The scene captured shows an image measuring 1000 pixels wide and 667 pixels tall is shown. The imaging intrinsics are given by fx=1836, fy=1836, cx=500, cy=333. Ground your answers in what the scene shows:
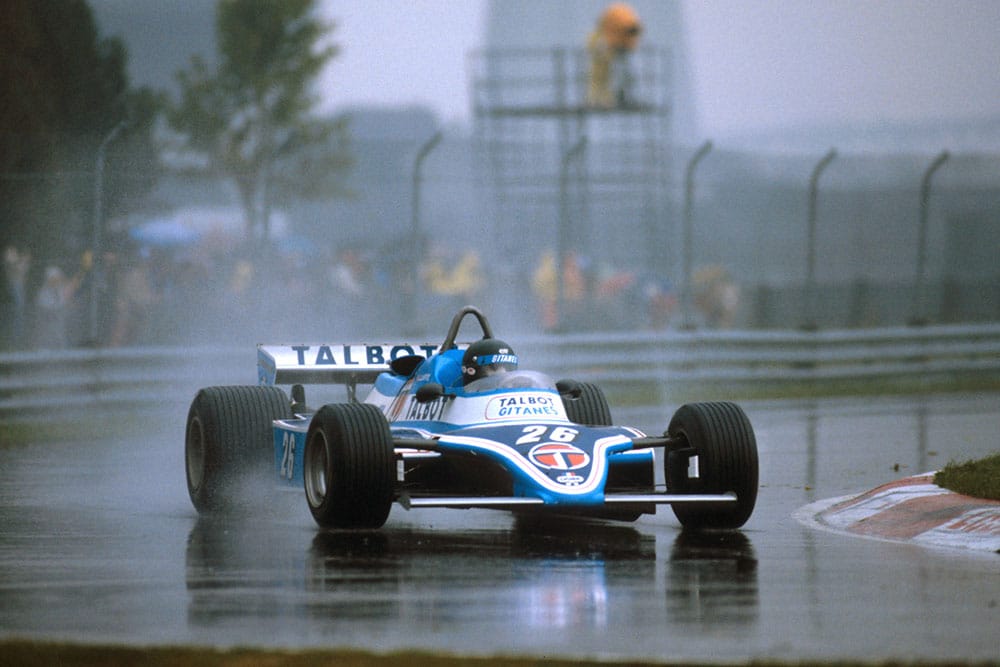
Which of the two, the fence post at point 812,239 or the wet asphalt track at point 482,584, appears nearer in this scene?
the wet asphalt track at point 482,584

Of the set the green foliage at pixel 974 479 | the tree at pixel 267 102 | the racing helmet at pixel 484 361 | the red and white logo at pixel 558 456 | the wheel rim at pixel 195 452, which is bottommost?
the green foliage at pixel 974 479

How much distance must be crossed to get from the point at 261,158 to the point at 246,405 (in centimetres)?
1246

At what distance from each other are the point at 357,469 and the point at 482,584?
1685mm

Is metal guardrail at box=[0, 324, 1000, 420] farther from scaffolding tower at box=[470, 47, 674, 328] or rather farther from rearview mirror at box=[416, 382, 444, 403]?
rearview mirror at box=[416, 382, 444, 403]

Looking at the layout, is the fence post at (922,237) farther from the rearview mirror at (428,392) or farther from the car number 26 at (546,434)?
the car number 26 at (546,434)

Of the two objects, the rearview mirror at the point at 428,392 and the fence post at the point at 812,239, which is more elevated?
the fence post at the point at 812,239

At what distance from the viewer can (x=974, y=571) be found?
8.99 metres

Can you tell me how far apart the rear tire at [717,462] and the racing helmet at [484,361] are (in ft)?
3.84

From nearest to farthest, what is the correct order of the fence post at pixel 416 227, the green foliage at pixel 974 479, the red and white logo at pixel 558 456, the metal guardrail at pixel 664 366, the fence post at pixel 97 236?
the red and white logo at pixel 558 456, the green foliage at pixel 974 479, the fence post at pixel 97 236, the metal guardrail at pixel 664 366, the fence post at pixel 416 227

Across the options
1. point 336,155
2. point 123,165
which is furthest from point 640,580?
point 336,155

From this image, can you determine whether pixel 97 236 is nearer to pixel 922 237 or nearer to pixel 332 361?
→ pixel 332 361

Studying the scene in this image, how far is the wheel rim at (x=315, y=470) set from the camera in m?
10.7

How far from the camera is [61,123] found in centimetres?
2052

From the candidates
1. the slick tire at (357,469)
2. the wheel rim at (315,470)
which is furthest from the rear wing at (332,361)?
the slick tire at (357,469)
